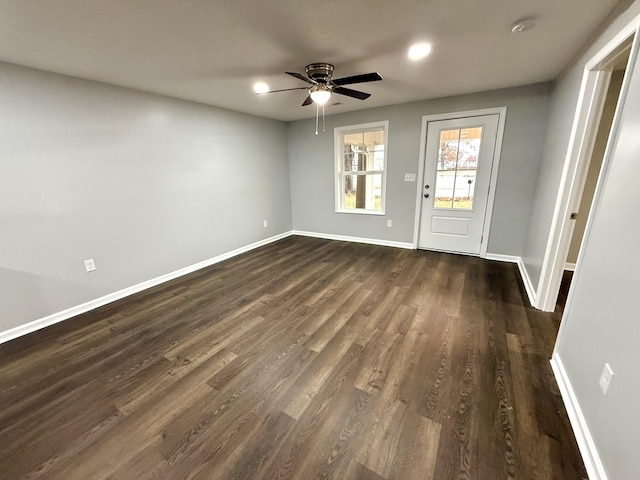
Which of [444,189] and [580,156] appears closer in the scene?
[580,156]

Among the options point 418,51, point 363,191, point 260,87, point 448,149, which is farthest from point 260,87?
point 448,149

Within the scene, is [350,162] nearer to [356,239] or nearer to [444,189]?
[356,239]

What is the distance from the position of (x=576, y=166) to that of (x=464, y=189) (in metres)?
1.74

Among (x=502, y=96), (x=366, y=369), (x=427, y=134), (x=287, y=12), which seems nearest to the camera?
(x=287, y=12)

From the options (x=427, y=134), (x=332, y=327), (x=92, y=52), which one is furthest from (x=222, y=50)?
(x=427, y=134)

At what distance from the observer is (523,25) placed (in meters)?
1.72

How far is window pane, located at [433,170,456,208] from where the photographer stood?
3.82 m

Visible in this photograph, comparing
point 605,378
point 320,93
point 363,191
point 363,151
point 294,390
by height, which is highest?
point 320,93

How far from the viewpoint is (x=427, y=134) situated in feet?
12.5

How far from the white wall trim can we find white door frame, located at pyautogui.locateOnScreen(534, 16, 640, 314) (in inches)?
7.0

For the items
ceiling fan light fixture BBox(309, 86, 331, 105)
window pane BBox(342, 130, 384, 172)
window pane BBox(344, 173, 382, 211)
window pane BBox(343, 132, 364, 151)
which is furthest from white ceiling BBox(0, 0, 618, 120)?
window pane BBox(344, 173, 382, 211)

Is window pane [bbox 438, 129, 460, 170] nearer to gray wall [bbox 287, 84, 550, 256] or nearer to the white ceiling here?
gray wall [bbox 287, 84, 550, 256]

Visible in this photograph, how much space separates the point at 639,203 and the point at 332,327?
1.97m

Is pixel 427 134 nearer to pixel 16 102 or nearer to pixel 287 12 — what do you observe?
pixel 287 12
